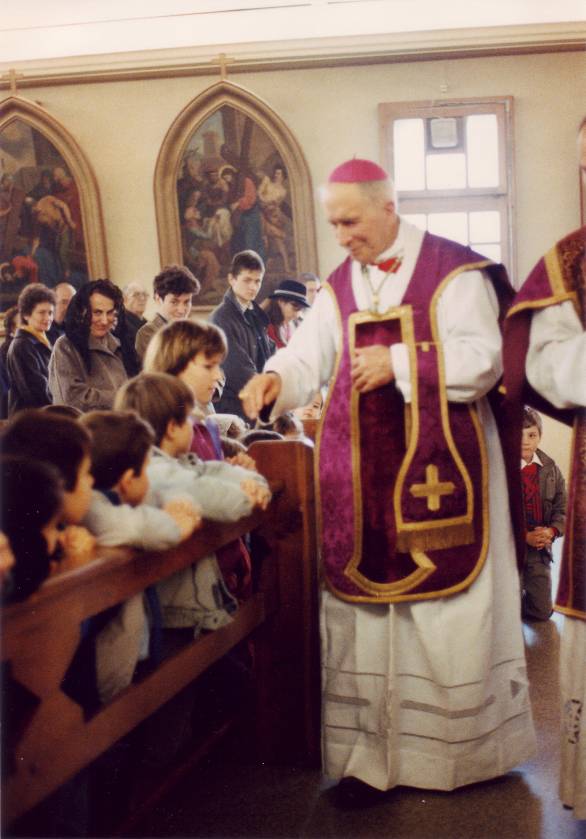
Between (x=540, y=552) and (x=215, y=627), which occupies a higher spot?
(x=215, y=627)

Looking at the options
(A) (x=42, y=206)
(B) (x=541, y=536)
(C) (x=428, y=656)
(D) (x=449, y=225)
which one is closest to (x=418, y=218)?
(D) (x=449, y=225)

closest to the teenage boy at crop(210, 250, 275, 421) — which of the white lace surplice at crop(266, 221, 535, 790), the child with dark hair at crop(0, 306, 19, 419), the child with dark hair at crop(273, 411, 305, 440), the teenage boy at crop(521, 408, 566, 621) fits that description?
the child with dark hair at crop(273, 411, 305, 440)

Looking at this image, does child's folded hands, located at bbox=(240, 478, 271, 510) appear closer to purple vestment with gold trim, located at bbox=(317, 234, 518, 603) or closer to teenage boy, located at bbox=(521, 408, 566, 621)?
purple vestment with gold trim, located at bbox=(317, 234, 518, 603)

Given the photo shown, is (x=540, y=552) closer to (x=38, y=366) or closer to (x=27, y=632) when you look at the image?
(x=38, y=366)

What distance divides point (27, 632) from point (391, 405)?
1.43 meters

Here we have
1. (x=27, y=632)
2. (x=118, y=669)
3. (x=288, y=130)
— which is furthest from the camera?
(x=288, y=130)

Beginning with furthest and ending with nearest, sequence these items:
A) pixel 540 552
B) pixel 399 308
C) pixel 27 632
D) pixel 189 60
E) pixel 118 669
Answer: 1. pixel 540 552
2. pixel 189 60
3. pixel 399 308
4. pixel 118 669
5. pixel 27 632

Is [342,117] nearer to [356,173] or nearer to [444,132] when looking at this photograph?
[444,132]

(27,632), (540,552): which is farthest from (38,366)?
(540,552)

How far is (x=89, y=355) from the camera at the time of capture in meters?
2.83

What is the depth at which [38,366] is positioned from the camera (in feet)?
8.91

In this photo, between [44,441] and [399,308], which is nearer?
[44,441]

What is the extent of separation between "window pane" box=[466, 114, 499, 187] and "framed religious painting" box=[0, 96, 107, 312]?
1.25 meters

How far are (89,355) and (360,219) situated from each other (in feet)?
2.97
